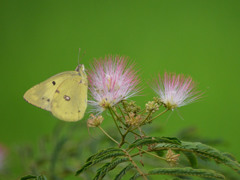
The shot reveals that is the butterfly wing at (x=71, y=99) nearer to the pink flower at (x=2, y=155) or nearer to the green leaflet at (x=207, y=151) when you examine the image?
the green leaflet at (x=207, y=151)

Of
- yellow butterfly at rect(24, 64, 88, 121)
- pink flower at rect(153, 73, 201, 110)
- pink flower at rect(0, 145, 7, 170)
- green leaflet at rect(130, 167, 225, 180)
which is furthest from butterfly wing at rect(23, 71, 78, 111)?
pink flower at rect(0, 145, 7, 170)

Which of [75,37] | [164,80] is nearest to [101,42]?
[75,37]

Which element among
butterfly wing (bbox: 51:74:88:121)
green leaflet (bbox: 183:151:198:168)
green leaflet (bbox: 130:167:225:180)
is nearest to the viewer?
green leaflet (bbox: 130:167:225:180)

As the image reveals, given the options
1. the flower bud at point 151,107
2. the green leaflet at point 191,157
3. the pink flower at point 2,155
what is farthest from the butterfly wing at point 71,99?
the pink flower at point 2,155

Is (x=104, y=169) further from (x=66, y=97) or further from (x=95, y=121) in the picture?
(x=66, y=97)

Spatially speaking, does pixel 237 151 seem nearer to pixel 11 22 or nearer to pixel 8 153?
pixel 8 153

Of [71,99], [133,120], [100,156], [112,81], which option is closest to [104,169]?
[100,156]

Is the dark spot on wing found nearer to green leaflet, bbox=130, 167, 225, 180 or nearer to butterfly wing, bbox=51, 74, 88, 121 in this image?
butterfly wing, bbox=51, 74, 88, 121
